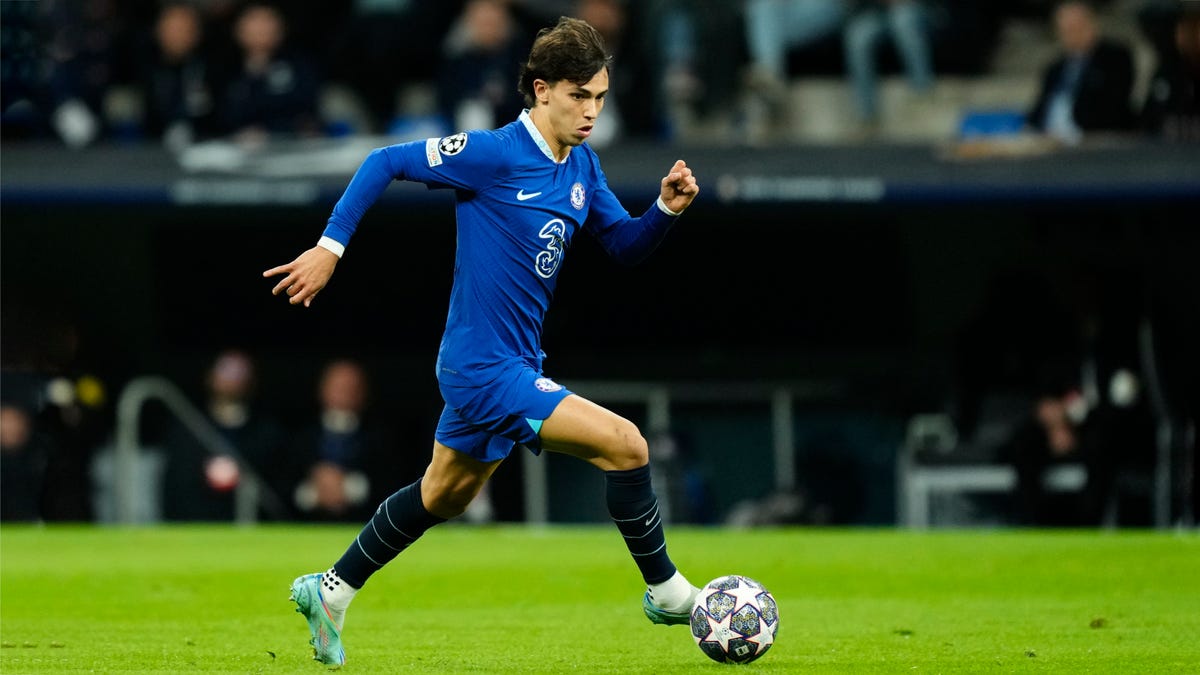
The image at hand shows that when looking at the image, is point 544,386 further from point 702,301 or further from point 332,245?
point 702,301

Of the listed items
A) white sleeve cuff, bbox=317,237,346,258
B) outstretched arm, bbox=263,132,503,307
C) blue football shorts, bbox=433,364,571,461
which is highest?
outstretched arm, bbox=263,132,503,307

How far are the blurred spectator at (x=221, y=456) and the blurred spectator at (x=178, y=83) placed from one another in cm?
195

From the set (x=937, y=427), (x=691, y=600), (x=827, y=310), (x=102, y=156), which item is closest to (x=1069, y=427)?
(x=937, y=427)

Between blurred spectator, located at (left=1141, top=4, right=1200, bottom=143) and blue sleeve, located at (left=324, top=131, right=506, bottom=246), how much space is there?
8602 mm

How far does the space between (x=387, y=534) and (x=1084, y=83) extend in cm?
896

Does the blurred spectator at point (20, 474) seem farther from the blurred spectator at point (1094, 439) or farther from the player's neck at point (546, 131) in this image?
the player's neck at point (546, 131)

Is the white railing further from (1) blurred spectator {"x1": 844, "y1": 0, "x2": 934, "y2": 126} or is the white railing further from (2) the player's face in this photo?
(2) the player's face

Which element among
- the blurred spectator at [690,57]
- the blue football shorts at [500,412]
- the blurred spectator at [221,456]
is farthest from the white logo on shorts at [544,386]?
the blurred spectator at [221,456]

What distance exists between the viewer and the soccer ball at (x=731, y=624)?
6.15 m

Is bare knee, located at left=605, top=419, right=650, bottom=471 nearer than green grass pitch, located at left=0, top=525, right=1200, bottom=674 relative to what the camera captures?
Yes

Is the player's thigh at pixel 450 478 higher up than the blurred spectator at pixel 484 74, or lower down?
lower down

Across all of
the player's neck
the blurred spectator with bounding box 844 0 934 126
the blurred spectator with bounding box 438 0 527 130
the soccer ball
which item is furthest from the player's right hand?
the blurred spectator with bounding box 844 0 934 126

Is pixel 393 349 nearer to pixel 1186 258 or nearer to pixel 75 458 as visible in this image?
pixel 75 458

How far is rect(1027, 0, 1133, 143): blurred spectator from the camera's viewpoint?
13.8m
